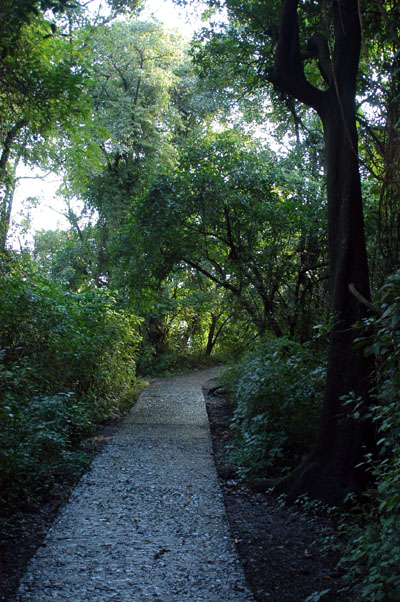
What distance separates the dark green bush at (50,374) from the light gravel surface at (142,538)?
1.66ft

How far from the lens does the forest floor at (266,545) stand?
3.08m

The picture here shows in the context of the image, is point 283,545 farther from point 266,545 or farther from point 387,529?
point 387,529

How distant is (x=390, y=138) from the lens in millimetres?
4129

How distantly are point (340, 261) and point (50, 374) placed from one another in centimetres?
418

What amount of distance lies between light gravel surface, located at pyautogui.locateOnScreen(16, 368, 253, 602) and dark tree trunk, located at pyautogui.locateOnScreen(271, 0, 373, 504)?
3.38 feet

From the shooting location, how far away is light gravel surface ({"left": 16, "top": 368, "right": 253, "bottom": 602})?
3.09 metres

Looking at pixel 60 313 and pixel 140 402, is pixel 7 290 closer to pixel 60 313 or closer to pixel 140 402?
pixel 60 313

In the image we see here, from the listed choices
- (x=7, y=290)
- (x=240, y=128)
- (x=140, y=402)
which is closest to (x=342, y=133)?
(x=7, y=290)

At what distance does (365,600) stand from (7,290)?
215 inches

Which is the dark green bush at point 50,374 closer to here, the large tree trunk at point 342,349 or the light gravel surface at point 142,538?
the light gravel surface at point 142,538

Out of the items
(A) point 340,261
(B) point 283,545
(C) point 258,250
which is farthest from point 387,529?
(C) point 258,250

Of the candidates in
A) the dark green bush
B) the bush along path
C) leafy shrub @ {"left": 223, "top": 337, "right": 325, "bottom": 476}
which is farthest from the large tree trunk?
the dark green bush

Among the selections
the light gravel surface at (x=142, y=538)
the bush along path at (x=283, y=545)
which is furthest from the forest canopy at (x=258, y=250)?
the light gravel surface at (x=142, y=538)

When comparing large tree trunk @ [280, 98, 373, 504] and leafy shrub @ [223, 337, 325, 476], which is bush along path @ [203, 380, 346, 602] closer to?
large tree trunk @ [280, 98, 373, 504]
